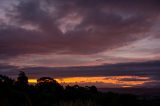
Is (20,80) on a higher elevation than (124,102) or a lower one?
higher

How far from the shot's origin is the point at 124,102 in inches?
977

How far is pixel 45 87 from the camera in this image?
25.8m

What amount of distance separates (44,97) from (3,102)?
11.5 feet

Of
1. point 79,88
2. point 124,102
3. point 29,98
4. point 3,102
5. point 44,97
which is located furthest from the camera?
point 79,88

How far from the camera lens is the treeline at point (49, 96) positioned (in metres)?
21.0

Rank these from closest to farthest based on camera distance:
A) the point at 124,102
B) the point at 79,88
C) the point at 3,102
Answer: the point at 3,102 < the point at 124,102 < the point at 79,88

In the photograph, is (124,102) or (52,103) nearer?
(52,103)

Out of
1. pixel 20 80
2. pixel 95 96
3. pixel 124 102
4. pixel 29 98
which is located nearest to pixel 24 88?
pixel 20 80

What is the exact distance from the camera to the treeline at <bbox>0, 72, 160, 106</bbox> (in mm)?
20953

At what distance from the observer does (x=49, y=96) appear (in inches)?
915

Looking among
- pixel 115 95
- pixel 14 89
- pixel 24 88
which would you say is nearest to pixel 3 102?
pixel 14 89

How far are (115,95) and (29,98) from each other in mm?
6116

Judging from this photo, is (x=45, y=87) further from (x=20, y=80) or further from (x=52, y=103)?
(x=52, y=103)

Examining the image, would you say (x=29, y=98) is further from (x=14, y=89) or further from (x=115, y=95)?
(x=115, y=95)
